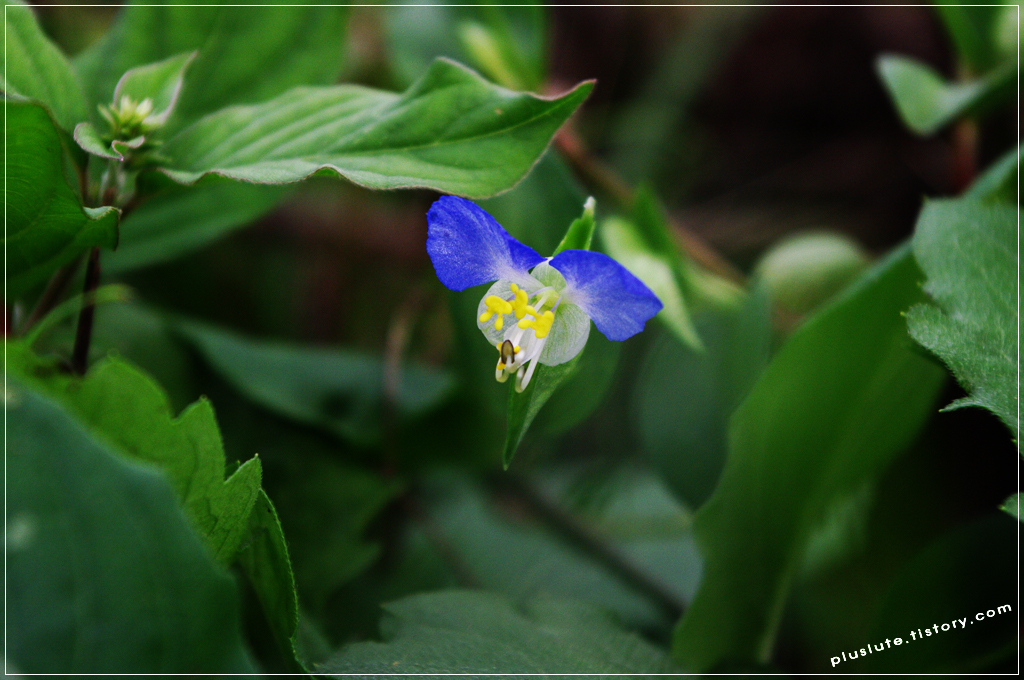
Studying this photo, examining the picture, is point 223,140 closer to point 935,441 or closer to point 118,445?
point 118,445

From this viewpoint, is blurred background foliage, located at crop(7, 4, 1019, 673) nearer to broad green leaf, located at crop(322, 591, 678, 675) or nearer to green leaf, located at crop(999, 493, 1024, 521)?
broad green leaf, located at crop(322, 591, 678, 675)

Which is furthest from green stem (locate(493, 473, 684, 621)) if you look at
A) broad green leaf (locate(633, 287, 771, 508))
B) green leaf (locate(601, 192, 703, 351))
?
green leaf (locate(601, 192, 703, 351))

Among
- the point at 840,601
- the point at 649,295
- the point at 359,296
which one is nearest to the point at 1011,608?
the point at 840,601

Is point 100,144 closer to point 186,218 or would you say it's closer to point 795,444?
point 186,218

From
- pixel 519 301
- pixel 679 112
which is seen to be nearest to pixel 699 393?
pixel 519 301

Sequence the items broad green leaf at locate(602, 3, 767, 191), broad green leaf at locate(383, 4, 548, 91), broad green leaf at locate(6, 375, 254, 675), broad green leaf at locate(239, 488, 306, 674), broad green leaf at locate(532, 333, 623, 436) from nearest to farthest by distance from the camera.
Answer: broad green leaf at locate(6, 375, 254, 675) < broad green leaf at locate(239, 488, 306, 674) < broad green leaf at locate(532, 333, 623, 436) < broad green leaf at locate(383, 4, 548, 91) < broad green leaf at locate(602, 3, 767, 191)

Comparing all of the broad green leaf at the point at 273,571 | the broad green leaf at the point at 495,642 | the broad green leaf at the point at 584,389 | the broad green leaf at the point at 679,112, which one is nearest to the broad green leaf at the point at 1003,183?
the broad green leaf at the point at 584,389
